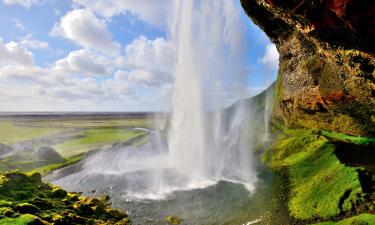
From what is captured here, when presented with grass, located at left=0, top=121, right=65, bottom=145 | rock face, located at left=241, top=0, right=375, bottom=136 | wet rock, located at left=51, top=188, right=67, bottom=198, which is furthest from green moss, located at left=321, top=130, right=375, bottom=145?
grass, located at left=0, top=121, right=65, bottom=145

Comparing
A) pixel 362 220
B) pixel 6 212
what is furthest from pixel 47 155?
pixel 362 220

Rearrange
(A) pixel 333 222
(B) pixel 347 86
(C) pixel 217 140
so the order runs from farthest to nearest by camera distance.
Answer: (C) pixel 217 140 → (B) pixel 347 86 → (A) pixel 333 222

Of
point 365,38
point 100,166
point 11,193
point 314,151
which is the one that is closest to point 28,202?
point 11,193

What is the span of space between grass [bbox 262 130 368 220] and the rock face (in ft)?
18.7

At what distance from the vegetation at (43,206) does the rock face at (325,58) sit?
27169 millimetres

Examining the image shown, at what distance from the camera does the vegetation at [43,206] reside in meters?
24.3

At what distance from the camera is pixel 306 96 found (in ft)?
153

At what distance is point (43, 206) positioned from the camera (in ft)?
93.9

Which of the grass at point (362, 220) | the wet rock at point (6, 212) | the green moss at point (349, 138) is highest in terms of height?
the green moss at point (349, 138)

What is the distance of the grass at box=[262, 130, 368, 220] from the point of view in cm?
2811

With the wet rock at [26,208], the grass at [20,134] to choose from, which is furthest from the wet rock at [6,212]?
the grass at [20,134]

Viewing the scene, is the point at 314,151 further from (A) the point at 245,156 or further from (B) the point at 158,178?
(B) the point at 158,178

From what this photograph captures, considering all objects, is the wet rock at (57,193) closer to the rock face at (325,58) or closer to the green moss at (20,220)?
the green moss at (20,220)

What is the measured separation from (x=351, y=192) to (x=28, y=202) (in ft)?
114
